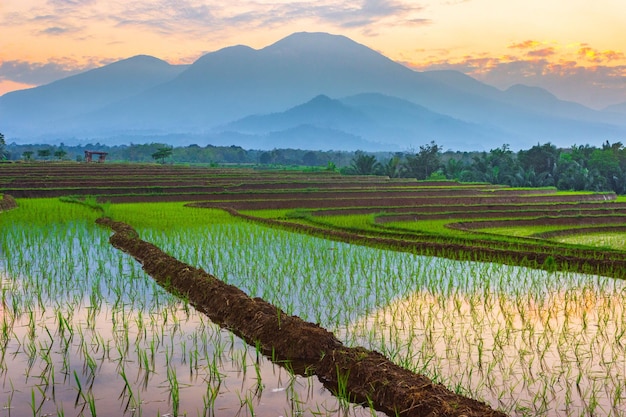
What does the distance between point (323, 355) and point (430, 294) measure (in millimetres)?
3089

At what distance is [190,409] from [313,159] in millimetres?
86691

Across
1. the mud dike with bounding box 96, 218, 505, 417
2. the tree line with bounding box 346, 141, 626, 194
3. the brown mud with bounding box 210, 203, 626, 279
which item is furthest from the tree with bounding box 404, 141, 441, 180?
the mud dike with bounding box 96, 218, 505, 417

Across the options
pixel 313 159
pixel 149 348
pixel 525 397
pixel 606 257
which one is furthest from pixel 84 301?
pixel 313 159

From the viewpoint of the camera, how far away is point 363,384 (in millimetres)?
4750

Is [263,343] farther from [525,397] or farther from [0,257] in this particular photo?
[0,257]

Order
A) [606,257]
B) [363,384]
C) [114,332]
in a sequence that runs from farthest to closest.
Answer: [606,257] < [114,332] < [363,384]

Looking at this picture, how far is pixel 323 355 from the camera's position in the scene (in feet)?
17.3

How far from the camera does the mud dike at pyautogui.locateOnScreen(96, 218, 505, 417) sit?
422 centimetres

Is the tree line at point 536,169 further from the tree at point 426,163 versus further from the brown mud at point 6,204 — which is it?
the brown mud at point 6,204

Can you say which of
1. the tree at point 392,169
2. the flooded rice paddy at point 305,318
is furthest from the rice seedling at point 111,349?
the tree at point 392,169

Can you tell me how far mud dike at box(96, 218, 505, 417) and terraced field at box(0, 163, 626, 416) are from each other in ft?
0.05

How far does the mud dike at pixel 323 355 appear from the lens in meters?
4.22

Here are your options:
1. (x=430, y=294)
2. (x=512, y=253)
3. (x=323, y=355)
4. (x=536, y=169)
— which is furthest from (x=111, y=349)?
(x=536, y=169)

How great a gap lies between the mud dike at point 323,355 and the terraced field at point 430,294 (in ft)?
0.05
